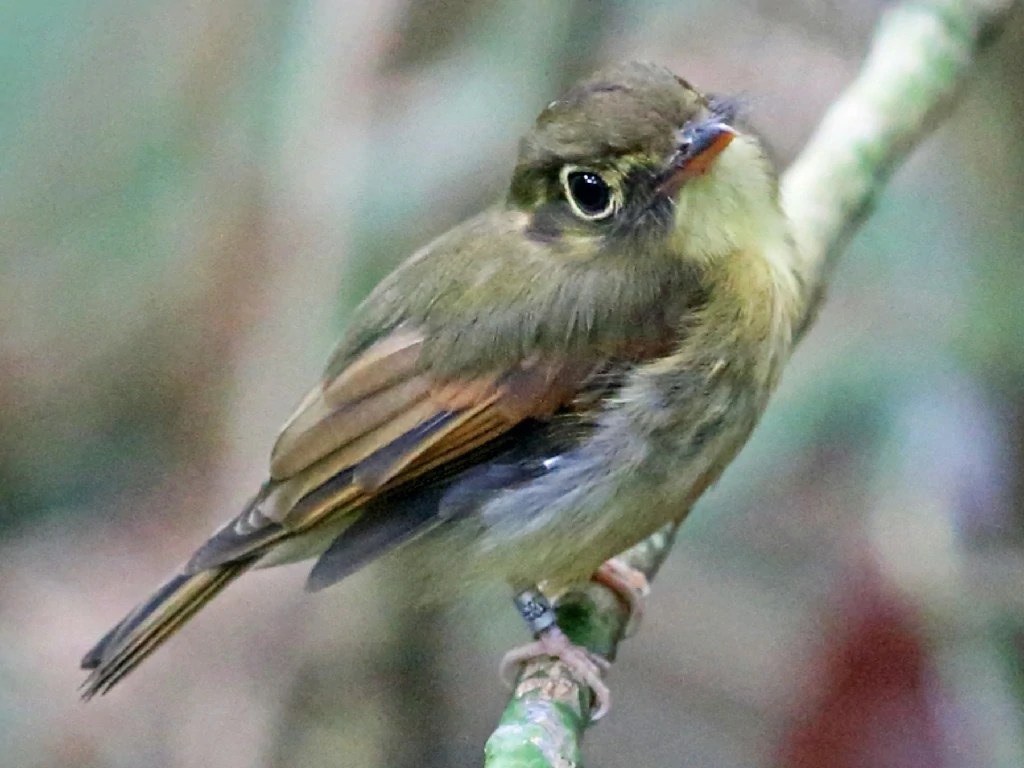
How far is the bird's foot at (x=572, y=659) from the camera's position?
2160mm

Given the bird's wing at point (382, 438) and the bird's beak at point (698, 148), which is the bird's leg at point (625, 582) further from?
the bird's beak at point (698, 148)

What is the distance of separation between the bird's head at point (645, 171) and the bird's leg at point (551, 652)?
2.15 ft

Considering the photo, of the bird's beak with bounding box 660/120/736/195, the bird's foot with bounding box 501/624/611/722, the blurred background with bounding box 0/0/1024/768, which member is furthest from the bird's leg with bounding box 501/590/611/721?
the bird's beak with bounding box 660/120/736/195

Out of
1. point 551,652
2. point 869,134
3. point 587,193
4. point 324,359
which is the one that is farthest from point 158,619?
point 869,134

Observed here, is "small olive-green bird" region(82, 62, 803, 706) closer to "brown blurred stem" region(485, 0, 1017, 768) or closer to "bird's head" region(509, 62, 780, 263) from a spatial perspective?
"bird's head" region(509, 62, 780, 263)

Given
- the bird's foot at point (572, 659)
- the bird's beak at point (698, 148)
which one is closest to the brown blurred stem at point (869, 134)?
the bird's foot at point (572, 659)

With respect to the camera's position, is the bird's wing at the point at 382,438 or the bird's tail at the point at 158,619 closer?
the bird's wing at the point at 382,438

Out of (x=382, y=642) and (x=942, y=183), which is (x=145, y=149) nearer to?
(x=382, y=642)

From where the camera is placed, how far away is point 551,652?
2.22 meters

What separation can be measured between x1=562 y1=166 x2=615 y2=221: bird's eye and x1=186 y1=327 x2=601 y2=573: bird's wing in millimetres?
263

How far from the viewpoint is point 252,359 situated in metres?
3.42

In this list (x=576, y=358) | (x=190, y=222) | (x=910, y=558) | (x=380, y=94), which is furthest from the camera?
(x=190, y=222)

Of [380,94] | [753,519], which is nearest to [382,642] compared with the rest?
[753,519]

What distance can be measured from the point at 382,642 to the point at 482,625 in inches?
17.2
